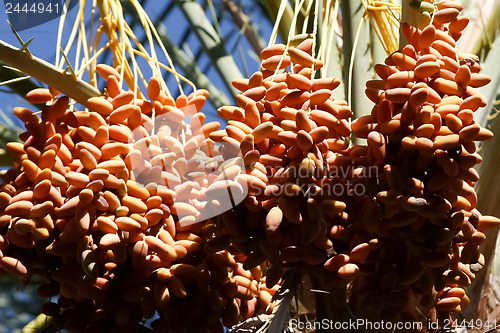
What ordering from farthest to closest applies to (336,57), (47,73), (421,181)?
1. (336,57)
2. (47,73)
3. (421,181)

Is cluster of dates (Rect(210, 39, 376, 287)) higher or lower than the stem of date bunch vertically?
lower

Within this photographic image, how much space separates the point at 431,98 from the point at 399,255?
0.71 feet

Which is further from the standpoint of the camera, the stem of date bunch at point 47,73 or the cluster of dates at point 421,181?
the stem of date bunch at point 47,73

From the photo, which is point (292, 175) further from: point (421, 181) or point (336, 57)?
point (336, 57)

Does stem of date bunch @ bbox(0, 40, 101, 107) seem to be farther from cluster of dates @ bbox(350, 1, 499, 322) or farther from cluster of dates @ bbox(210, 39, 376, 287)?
cluster of dates @ bbox(350, 1, 499, 322)

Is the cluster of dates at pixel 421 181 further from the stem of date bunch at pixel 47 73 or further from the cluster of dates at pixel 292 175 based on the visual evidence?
the stem of date bunch at pixel 47 73

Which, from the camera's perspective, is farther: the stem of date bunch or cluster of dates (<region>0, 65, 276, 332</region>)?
the stem of date bunch

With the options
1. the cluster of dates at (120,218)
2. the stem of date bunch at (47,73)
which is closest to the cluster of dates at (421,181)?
the cluster of dates at (120,218)

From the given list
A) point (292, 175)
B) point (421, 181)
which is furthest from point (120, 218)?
point (421, 181)

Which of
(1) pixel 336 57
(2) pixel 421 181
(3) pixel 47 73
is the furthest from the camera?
(1) pixel 336 57

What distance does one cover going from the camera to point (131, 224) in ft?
3.45

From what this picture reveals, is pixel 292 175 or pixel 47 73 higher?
pixel 47 73

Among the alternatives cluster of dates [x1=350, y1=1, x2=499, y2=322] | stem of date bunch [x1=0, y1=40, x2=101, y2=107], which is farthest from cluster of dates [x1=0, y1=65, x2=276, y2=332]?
cluster of dates [x1=350, y1=1, x2=499, y2=322]

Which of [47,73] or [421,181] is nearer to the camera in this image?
[421,181]
